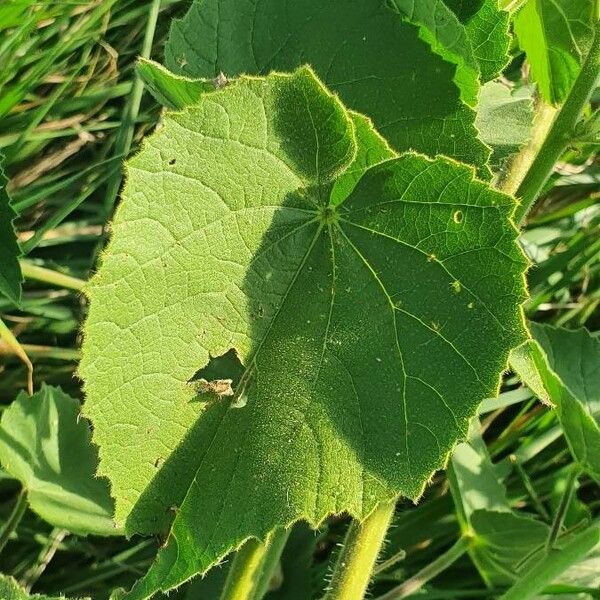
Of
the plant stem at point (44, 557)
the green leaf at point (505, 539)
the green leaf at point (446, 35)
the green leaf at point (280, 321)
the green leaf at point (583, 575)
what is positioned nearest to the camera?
the green leaf at point (280, 321)

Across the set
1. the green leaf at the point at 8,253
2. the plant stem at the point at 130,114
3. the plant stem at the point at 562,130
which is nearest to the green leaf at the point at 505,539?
the plant stem at the point at 562,130

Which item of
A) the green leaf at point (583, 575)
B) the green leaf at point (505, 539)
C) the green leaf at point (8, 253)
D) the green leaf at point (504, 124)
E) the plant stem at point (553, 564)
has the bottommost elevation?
the green leaf at point (583, 575)

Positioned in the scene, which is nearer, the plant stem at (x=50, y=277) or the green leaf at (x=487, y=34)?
the green leaf at (x=487, y=34)

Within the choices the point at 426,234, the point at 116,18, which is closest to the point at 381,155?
the point at 426,234

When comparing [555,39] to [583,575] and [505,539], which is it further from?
[583,575]

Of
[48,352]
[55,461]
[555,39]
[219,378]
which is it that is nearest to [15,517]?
[55,461]

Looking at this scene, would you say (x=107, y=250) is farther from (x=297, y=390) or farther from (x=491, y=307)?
(x=491, y=307)

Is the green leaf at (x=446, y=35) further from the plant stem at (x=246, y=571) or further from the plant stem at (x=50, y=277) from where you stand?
the plant stem at (x=50, y=277)

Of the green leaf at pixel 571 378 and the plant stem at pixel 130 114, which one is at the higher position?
the plant stem at pixel 130 114
